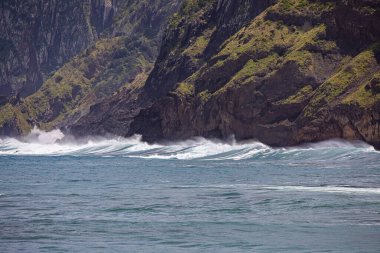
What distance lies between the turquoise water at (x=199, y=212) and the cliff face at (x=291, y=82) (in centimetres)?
3629

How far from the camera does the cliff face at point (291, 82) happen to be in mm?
113062

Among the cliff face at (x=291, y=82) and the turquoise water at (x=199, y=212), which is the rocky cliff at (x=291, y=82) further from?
the turquoise water at (x=199, y=212)

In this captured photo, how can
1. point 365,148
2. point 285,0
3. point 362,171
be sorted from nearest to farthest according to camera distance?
→ point 362,171 → point 365,148 → point 285,0

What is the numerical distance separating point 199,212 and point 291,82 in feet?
284

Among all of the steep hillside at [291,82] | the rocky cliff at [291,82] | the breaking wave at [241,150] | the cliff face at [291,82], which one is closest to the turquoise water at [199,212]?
the breaking wave at [241,150]

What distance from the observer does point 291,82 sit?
129 metres

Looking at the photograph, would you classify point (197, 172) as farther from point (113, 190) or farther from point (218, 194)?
→ point (218, 194)

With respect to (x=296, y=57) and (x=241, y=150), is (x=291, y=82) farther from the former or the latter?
(x=241, y=150)

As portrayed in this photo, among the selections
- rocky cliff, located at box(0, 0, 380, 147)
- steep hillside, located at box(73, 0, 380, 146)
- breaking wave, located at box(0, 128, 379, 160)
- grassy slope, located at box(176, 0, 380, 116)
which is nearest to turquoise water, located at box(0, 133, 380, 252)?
breaking wave, located at box(0, 128, 379, 160)

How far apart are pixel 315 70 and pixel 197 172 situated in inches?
2057

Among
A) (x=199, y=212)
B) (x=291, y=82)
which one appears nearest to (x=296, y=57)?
(x=291, y=82)

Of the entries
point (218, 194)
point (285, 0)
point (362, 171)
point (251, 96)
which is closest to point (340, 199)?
point (218, 194)

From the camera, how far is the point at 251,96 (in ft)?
442

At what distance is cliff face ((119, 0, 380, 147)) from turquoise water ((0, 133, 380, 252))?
36290 millimetres
